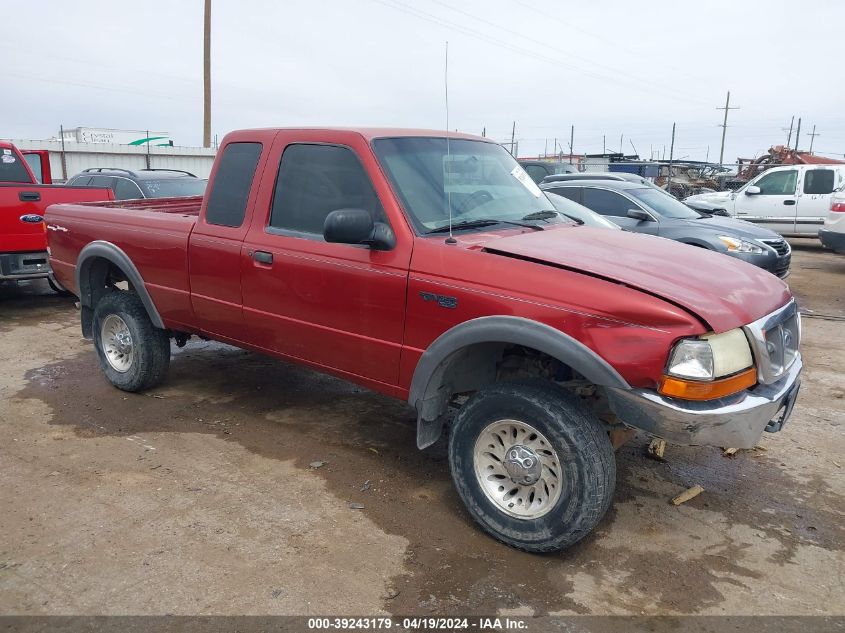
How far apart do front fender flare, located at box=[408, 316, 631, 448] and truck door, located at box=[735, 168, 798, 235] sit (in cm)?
1345

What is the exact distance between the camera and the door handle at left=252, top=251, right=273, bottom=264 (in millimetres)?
4176

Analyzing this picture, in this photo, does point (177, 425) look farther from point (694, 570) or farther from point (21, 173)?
point (21, 173)

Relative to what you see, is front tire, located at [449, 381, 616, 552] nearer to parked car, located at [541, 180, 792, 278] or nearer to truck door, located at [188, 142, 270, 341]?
truck door, located at [188, 142, 270, 341]

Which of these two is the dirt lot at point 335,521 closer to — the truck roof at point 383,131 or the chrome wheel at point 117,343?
the chrome wheel at point 117,343

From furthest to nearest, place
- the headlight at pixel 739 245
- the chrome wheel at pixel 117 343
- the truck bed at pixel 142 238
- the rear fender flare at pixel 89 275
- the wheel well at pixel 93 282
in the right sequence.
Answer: the headlight at pixel 739 245
the wheel well at pixel 93 282
the chrome wheel at pixel 117 343
the rear fender flare at pixel 89 275
the truck bed at pixel 142 238

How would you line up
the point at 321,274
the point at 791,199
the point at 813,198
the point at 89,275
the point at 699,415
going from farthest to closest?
1. the point at 791,199
2. the point at 813,198
3. the point at 89,275
4. the point at 321,274
5. the point at 699,415

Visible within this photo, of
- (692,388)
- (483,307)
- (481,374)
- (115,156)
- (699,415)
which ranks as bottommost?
(481,374)

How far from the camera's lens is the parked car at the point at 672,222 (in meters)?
8.73

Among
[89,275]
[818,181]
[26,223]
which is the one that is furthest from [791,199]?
[26,223]

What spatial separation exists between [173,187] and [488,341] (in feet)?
28.0

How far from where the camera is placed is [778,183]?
1484 cm

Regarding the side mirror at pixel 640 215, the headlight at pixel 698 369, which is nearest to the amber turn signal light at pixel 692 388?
the headlight at pixel 698 369

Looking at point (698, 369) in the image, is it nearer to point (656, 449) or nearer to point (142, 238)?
point (656, 449)

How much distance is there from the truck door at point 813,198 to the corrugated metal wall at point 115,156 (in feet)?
57.7
